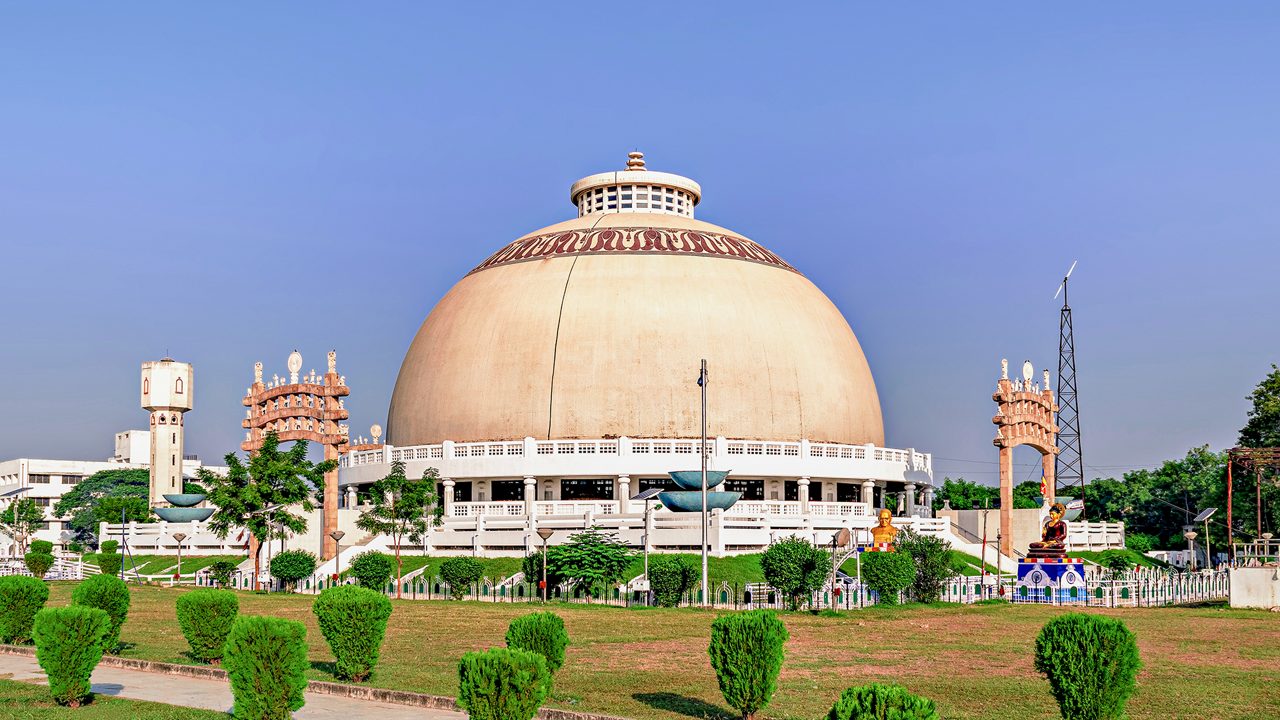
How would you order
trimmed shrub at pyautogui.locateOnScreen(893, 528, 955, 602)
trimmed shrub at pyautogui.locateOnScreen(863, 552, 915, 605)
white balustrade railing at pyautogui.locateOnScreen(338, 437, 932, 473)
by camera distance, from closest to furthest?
trimmed shrub at pyautogui.locateOnScreen(863, 552, 915, 605)
trimmed shrub at pyautogui.locateOnScreen(893, 528, 955, 602)
white balustrade railing at pyautogui.locateOnScreen(338, 437, 932, 473)

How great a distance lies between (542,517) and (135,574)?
576 inches

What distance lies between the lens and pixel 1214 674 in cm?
1977

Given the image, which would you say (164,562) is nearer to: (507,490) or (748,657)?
(507,490)

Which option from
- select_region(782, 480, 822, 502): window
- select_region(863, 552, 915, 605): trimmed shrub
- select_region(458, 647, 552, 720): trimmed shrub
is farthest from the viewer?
select_region(782, 480, 822, 502): window

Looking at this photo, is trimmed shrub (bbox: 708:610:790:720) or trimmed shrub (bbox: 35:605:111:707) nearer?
trimmed shrub (bbox: 708:610:790:720)

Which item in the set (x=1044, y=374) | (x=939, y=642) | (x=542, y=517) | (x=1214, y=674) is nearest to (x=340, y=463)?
(x=542, y=517)

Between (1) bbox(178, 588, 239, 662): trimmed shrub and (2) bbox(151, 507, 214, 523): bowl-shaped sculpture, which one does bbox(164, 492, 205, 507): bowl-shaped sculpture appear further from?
(1) bbox(178, 588, 239, 662): trimmed shrub

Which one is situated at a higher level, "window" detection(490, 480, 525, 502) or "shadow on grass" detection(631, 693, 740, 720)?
"window" detection(490, 480, 525, 502)

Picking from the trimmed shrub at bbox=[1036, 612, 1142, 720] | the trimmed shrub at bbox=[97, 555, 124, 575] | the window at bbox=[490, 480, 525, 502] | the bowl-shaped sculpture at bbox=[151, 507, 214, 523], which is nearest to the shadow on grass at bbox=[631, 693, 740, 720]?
the trimmed shrub at bbox=[1036, 612, 1142, 720]

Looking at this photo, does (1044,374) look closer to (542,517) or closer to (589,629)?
(542,517)

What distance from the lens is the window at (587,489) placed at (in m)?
53.8

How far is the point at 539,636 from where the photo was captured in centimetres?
1688

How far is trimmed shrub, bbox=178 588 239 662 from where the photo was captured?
20.4m

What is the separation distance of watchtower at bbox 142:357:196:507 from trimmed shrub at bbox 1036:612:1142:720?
→ 68477mm
